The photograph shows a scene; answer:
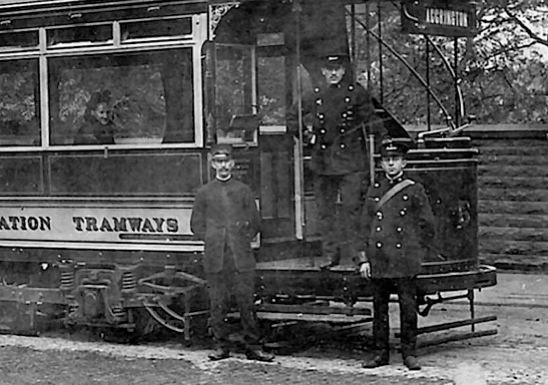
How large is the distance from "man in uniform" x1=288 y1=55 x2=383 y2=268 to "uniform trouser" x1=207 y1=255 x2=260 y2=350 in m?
0.67

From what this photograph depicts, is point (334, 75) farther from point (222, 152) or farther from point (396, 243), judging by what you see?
point (396, 243)

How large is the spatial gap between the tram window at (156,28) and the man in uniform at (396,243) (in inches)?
78.9

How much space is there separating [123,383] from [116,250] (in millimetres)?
2038

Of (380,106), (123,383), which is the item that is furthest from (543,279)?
(123,383)

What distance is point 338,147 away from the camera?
11.0 m

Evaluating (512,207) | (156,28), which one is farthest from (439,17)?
(512,207)

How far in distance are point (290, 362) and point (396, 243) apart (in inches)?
51.9

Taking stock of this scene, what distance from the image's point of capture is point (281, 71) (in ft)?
38.3

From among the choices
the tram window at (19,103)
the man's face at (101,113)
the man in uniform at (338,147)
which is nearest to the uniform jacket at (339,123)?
the man in uniform at (338,147)

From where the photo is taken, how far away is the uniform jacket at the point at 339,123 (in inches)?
432

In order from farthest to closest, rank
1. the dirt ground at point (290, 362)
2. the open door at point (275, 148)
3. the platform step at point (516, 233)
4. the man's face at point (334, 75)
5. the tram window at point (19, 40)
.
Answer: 1. the platform step at point (516, 233)
2. the tram window at point (19, 40)
3. the open door at point (275, 148)
4. the man's face at point (334, 75)
5. the dirt ground at point (290, 362)

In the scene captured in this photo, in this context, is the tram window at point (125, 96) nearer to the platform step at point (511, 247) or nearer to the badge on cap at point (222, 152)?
the badge on cap at point (222, 152)

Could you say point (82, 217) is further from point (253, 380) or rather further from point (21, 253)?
point (253, 380)

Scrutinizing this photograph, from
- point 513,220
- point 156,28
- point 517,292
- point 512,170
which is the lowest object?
point 517,292
